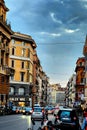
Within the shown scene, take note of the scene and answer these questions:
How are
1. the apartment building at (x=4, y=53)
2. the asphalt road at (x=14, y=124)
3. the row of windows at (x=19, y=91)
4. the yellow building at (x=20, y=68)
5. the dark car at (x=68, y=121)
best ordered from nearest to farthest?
the dark car at (x=68, y=121) → the asphalt road at (x=14, y=124) → the apartment building at (x=4, y=53) → the row of windows at (x=19, y=91) → the yellow building at (x=20, y=68)

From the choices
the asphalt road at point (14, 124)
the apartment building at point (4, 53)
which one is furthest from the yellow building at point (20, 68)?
the asphalt road at point (14, 124)

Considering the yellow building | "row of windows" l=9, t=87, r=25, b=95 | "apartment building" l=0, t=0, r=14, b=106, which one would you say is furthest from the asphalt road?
the yellow building

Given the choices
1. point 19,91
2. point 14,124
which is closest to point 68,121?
point 14,124

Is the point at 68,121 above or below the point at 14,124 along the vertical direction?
above

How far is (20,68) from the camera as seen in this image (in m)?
131

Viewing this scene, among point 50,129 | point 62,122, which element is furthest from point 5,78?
point 50,129

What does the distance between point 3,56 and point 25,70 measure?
43688 millimetres

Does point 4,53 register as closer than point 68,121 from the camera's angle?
No

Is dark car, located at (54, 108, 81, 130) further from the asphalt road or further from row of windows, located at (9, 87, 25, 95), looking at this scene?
row of windows, located at (9, 87, 25, 95)

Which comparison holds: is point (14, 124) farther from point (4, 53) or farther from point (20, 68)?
point (20, 68)

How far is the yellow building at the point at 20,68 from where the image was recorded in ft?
419

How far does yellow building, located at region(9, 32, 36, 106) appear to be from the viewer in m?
128

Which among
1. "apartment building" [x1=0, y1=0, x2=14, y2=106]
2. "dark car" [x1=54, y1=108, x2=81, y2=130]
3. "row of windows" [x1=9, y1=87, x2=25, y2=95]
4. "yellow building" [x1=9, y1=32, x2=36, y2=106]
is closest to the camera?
"dark car" [x1=54, y1=108, x2=81, y2=130]

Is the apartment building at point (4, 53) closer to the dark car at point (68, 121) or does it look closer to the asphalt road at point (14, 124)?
the asphalt road at point (14, 124)
